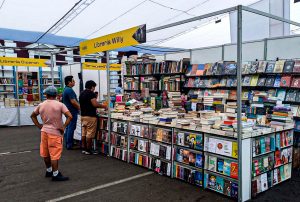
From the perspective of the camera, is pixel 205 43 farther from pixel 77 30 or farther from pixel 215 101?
pixel 215 101

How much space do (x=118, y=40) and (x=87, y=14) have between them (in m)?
4.98

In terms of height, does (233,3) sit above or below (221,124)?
above

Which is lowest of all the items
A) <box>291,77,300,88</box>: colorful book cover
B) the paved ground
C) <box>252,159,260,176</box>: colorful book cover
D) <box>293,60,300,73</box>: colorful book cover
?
the paved ground

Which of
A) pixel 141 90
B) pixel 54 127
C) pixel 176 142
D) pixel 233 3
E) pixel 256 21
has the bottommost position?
pixel 176 142

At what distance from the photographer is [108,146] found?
5441 millimetres

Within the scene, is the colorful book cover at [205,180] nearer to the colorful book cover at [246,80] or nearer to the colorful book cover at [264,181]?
the colorful book cover at [264,181]

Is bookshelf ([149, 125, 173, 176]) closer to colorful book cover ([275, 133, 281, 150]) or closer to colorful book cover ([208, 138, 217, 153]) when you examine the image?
colorful book cover ([208, 138, 217, 153])

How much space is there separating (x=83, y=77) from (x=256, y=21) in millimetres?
8045

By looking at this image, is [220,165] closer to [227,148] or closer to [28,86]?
[227,148]

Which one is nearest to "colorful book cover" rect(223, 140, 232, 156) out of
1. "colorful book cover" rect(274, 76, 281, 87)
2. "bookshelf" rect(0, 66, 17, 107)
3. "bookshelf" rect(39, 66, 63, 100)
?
"colorful book cover" rect(274, 76, 281, 87)

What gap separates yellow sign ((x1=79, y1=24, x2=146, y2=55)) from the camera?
4270mm

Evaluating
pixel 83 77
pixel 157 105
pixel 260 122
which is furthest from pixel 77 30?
pixel 260 122

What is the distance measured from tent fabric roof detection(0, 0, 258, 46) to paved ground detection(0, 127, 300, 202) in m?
4.93

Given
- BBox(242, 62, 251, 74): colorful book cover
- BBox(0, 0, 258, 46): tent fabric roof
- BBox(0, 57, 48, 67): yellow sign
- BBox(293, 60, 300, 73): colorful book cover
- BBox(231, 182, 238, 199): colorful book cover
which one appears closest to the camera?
BBox(231, 182, 238, 199): colorful book cover
